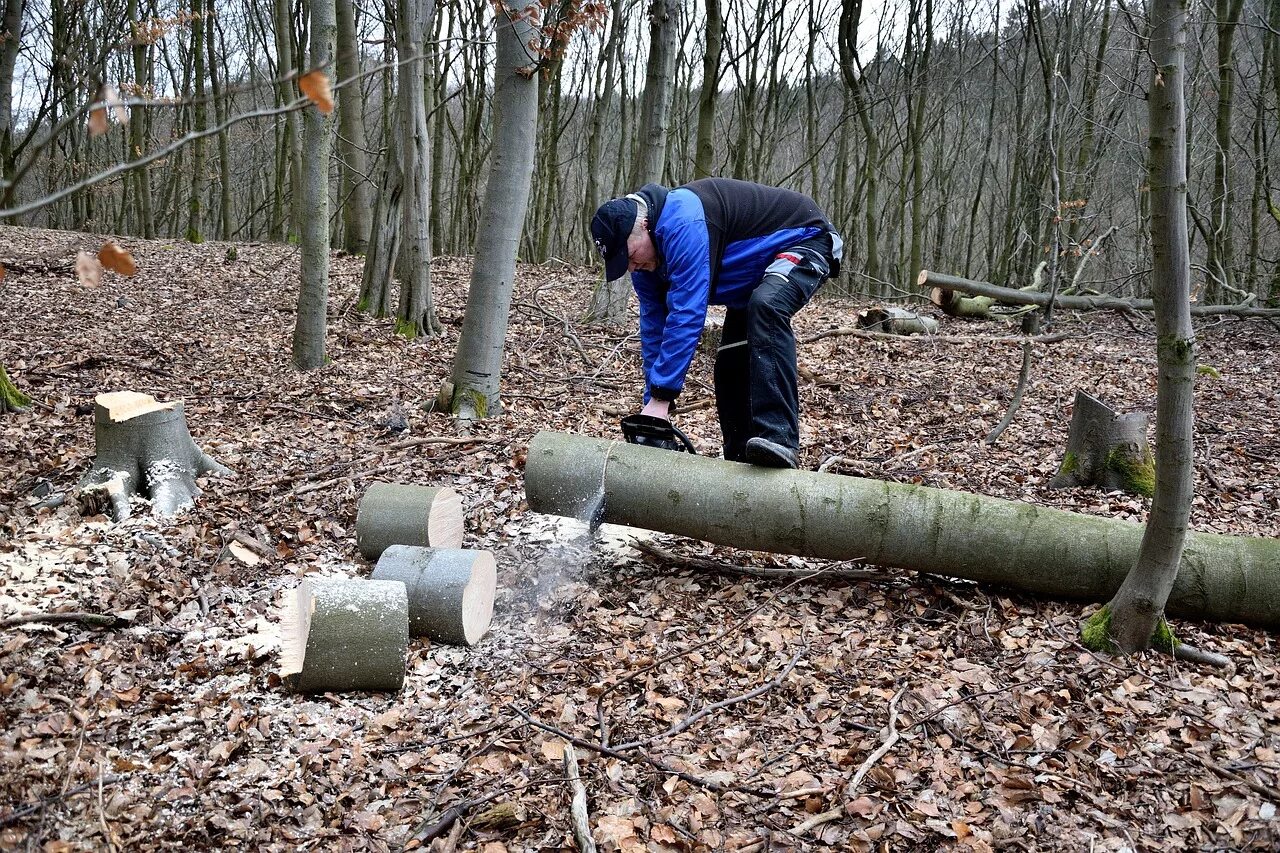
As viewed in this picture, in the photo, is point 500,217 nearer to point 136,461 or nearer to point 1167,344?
point 136,461

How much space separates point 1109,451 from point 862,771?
10.1ft

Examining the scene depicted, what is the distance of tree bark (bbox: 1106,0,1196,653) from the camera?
9.29 ft

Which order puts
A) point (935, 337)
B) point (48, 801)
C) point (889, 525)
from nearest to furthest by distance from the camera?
point (48, 801), point (889, 525), point (935, 337)

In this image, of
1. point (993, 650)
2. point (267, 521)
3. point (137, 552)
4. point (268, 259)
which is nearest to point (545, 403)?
point (267, 521)

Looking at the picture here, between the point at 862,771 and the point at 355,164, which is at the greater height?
the point at 355,164

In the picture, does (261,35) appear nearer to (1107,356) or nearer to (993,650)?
(1107,356)

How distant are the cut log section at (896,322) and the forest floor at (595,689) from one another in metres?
4.31

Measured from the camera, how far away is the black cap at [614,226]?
386 cm

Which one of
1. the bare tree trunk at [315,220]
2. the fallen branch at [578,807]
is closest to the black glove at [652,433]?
the fallen branch at [578,807]

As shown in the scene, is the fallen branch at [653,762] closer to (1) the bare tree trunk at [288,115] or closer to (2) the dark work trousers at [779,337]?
(2) the dark work trousers at [779,337]

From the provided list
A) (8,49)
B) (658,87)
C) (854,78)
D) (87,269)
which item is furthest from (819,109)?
(87,269)

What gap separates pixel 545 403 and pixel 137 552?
3389 millimetres

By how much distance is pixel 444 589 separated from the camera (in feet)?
11.6

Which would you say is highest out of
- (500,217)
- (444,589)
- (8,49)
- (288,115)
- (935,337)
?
(8,49)
